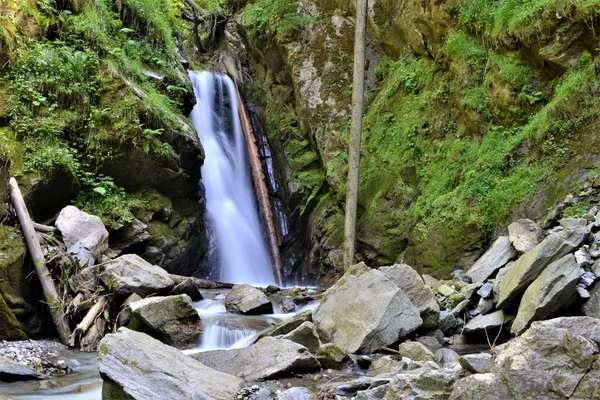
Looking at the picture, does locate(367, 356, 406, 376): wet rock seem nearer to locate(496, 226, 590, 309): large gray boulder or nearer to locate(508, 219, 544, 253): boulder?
locate(496, 226, 590, 309): large gray boulder

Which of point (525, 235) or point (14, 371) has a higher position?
point (525, 235)

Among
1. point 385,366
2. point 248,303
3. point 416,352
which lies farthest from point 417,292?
point 248,303

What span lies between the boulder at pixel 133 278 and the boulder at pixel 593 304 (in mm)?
6021

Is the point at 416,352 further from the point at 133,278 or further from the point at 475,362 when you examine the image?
the point at 133,278

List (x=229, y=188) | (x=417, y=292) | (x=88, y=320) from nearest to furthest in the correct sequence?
(x=417, y=292) < (x=88, y=320) < (x=229, y=188)

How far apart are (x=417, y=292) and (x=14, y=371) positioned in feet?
16.5

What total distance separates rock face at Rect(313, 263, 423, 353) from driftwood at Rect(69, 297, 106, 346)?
329 cm

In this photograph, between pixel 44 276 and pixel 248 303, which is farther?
pixel 248 303

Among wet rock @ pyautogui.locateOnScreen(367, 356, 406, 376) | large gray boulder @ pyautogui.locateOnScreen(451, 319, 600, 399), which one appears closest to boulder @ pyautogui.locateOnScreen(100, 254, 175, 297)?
wet rock @ pyautogui.locateOnScreen(367, 356, 406, 376)

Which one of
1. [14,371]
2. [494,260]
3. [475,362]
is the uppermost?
[475,362]

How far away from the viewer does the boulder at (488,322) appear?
602 centimetres

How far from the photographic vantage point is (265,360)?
5.41m

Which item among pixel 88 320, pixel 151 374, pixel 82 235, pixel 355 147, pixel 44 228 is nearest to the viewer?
pixel 151 374

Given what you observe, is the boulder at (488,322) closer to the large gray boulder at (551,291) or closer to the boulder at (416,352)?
the large gray boulder at (551,291)
